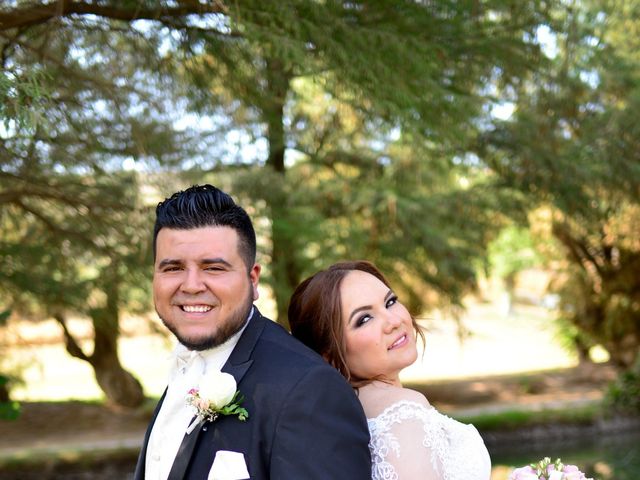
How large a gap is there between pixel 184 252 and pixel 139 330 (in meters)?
9.38

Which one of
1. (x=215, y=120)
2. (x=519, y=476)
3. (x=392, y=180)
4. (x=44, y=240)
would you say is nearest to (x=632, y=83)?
(x=392, y=180)

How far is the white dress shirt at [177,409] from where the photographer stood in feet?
7.36

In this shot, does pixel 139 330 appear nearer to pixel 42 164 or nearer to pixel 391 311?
pixel 42 164

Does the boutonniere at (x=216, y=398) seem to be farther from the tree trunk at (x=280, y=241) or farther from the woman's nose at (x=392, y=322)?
the tree trunk at (x=280, y=241)

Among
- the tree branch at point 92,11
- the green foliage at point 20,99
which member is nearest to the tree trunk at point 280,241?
the tree branch at point 92,11

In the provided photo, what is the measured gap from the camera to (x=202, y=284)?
219 centimetres

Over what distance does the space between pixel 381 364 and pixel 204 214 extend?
0.73 meters

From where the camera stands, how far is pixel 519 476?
8.58 ft

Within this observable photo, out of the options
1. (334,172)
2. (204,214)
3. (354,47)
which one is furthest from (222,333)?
(334,172)

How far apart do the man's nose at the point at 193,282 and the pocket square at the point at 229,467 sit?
40cm

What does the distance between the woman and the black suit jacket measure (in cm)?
28

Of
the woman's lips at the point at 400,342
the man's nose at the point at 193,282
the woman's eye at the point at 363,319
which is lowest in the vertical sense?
the woman's lips at the point at 400,342

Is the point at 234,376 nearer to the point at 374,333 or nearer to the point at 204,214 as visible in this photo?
the point at 204,214

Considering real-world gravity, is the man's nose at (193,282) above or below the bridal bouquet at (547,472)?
above
